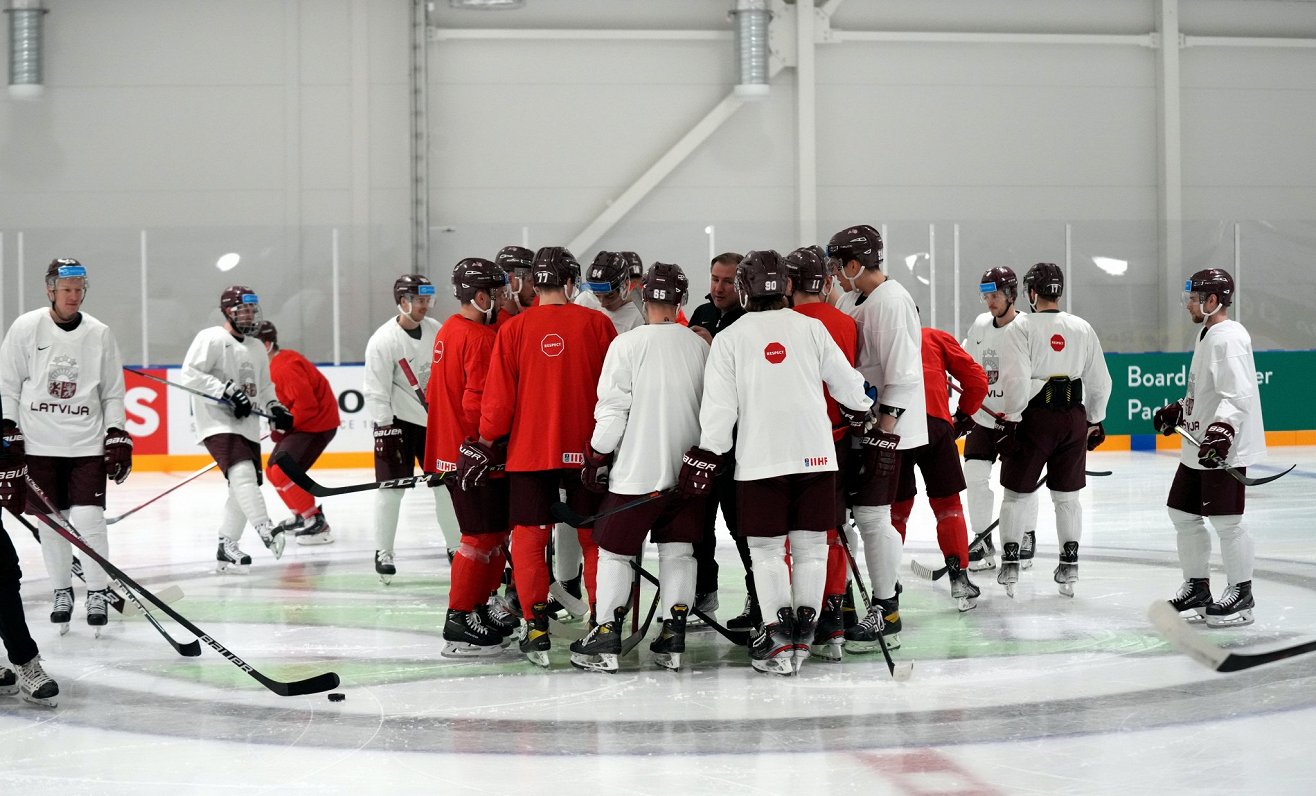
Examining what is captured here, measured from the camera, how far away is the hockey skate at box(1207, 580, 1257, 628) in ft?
16.5

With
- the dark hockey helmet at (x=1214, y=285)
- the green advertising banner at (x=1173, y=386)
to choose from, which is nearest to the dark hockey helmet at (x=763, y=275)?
the dark hockey helmet at (x=1214, y=285)

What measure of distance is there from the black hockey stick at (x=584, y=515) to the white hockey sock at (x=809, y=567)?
1.49 feet

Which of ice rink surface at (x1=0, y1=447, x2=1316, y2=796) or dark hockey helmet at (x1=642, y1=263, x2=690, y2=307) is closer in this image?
ice rink surface at (x1=0, y1=447, x2=1316, y2=796)

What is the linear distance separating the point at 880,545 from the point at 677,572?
31.6 inches

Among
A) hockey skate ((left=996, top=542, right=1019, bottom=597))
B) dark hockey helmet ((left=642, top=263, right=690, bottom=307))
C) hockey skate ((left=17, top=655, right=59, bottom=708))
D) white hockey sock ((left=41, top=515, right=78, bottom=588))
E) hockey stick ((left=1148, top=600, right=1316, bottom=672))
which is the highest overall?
dark hockey helmet ((left=642, top=263, right=690, bottom=307))

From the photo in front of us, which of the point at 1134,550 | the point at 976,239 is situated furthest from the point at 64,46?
the point at 1134,550

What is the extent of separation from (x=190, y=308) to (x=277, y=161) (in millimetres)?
2061

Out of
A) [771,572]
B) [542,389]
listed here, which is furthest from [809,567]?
[542,389]

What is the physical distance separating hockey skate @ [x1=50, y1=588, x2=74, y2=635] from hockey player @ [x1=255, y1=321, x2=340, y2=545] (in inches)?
78.2

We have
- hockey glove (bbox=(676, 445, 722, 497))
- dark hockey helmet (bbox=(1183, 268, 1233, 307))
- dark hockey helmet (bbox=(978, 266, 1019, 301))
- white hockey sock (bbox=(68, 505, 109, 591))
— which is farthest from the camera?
dark hockey helmet (bbox=(978, 266, 1019, 301))

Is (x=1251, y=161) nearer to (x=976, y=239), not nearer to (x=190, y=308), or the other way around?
(x=976, y=239)

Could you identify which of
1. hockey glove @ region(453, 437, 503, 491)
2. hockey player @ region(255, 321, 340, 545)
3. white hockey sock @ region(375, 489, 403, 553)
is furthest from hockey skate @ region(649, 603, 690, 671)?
hockey player @ region(255, 321, 340, 545)

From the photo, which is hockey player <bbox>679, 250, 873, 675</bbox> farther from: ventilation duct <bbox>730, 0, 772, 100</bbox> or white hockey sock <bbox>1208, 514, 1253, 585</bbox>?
ventilation duct <bbox>730, 0, 772, 100</bbox>

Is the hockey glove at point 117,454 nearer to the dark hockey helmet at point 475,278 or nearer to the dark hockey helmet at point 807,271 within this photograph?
the dark hockey helmet at point 475,278
